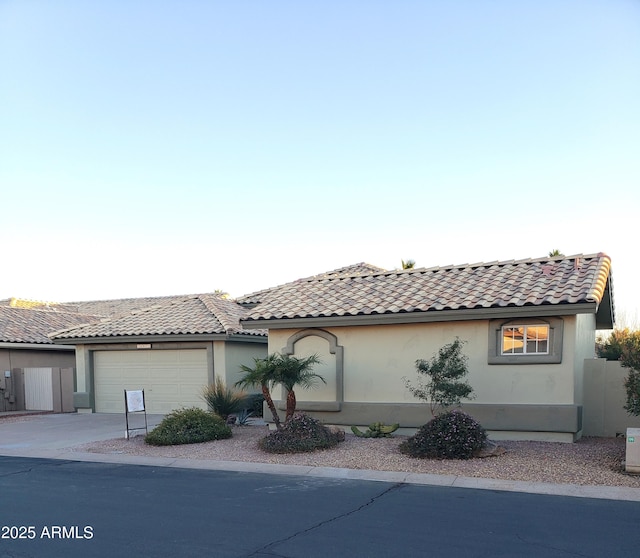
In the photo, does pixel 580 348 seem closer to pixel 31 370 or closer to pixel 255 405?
pixel 255 405

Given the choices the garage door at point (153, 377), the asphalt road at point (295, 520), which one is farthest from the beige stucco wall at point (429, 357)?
the garage door at point (153, 377)

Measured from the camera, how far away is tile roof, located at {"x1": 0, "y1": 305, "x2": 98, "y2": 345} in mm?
25584

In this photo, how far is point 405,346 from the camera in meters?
15.1

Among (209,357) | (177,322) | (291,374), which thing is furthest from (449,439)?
(177,322)

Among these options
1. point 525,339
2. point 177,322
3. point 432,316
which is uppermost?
point 432,316

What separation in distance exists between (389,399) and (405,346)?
1.37m

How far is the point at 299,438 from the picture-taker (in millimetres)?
12828

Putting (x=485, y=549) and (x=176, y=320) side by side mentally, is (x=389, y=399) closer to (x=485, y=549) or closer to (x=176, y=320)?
(x=485, y=549)

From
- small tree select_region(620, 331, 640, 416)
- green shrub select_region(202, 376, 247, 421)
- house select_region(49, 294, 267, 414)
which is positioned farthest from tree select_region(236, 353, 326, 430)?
small tree select_region(620, 331, 640, 416)

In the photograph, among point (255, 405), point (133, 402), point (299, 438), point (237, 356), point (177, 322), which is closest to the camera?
point (299, 438)

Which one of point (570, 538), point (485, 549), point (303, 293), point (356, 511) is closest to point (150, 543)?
point (356, 511)

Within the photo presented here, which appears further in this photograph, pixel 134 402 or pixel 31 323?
pixel 31 323

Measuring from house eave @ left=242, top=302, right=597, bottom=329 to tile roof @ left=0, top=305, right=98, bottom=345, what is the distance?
540 inches

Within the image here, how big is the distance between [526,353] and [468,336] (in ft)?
4.40
